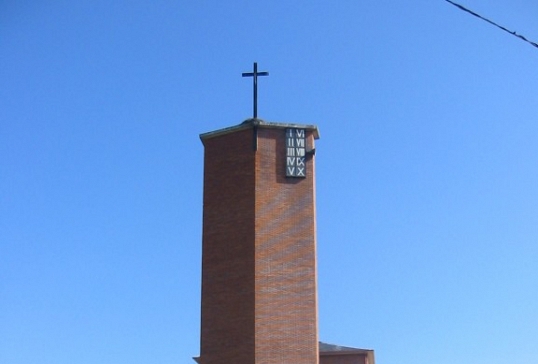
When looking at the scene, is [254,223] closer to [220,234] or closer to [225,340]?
[220,234]

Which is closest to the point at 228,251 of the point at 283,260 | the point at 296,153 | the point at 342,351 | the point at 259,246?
the point at 259,246

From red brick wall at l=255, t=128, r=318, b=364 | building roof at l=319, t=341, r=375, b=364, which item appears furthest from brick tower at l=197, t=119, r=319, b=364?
building roof at l=319, t=341, r=375, b=364

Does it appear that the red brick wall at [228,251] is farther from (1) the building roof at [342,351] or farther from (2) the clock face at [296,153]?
(1) the building roof at [342,351]

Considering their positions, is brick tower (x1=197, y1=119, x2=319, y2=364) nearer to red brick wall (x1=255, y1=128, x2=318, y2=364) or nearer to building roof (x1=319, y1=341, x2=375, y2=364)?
red brick wall (x1=255, y1=128, x2=318, y2=364)

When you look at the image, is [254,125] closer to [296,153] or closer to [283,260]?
[296,153]

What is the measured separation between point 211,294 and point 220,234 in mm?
1599

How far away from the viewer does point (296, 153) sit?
2367cm

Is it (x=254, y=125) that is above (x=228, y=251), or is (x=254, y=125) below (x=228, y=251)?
above

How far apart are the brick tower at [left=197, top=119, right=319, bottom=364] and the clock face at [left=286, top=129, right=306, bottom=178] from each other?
0.03 m

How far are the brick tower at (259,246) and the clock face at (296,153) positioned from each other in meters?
0.03

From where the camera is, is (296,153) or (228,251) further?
(296,153)

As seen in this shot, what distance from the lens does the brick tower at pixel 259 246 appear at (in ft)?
72.3

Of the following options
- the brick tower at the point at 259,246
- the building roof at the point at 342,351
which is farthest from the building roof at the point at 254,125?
the building roof at the point at 342,351

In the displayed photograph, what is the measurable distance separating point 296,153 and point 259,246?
2.87 meters
